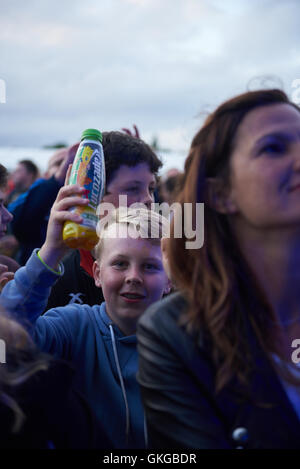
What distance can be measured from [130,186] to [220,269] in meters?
1.38

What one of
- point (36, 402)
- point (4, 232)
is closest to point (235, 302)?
point (36, 402)

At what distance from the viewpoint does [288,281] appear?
1.42 m

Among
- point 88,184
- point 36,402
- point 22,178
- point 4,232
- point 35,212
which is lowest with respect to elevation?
point 36,402

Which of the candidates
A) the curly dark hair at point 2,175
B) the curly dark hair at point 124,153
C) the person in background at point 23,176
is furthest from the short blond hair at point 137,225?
the person in background at point 23,176

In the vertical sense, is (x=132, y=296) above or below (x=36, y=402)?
above

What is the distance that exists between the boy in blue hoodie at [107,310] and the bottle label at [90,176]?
0.11 ft

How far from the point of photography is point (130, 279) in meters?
1.92

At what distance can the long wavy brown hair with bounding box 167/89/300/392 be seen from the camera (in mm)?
1273

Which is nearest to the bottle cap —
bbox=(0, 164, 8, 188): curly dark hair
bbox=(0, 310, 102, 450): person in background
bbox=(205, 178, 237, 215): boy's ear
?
bbox=(205, 178, 237, 215): boy's ear

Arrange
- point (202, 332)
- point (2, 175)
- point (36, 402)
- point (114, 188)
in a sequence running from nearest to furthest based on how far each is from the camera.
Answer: point (36, 402)
point (202, 332)
point (114, 188)
point (2, 175)

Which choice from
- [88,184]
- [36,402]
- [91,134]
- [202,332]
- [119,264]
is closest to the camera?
[36,402]

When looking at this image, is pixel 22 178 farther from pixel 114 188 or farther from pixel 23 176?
pixel 114 188

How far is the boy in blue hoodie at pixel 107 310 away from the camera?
1641 millimetres

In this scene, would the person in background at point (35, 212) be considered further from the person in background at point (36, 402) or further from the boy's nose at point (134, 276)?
the person in background at point (36, 402)
